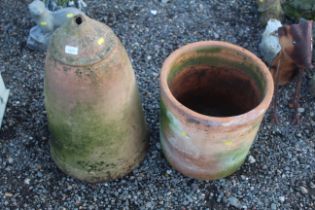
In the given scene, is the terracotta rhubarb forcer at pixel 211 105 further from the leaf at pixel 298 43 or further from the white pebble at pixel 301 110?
the white pebble at pixel 301 110

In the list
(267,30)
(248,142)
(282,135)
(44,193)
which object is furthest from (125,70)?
(267,30)

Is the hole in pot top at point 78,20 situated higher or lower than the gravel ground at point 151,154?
higher

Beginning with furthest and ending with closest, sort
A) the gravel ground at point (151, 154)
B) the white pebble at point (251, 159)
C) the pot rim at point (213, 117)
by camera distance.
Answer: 1. the white pebble at point (251, 159)
2. the gravel ground at point (151, 154)
3. the pot rim at point (213, 117)

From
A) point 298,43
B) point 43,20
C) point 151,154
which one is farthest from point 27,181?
point 298,43

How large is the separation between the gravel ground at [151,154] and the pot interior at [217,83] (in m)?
0.34

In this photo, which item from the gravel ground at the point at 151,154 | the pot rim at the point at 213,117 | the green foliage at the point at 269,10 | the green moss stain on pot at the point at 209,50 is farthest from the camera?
the green foliage at the point at 269,10

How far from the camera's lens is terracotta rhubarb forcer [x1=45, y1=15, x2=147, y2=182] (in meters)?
2.05

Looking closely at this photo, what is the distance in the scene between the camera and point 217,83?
2787 millimetres

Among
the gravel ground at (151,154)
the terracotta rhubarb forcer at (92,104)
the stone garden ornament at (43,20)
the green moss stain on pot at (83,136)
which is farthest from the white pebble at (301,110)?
the stone garden ornament at (43,20)

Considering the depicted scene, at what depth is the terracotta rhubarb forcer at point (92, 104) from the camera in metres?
2.05

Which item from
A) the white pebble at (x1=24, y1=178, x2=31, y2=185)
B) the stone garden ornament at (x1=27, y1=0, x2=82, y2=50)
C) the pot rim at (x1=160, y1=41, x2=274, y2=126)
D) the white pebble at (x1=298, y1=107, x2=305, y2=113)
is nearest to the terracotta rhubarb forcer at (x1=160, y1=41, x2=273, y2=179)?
the pot rim at (x1=160, y1=41, x2=274, y2=126)

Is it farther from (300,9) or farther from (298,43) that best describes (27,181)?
(300,9)

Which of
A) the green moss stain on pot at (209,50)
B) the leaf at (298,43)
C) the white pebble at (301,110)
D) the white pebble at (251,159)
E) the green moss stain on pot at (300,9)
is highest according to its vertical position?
the green moss stain on pot at (209,50)

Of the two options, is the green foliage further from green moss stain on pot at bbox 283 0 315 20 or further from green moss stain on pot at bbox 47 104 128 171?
green moss stain on pot at bbox 47 104 128 171
